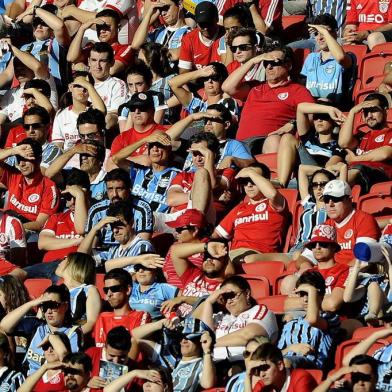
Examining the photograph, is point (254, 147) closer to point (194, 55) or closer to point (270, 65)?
point (270, 65)

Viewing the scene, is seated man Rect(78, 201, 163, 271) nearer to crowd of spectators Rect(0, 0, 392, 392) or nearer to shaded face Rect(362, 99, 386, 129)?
crowd of spectators Rect(0, 0, 392, 392)

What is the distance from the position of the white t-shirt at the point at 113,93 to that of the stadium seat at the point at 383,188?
10.8 feet

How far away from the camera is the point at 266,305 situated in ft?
40.3

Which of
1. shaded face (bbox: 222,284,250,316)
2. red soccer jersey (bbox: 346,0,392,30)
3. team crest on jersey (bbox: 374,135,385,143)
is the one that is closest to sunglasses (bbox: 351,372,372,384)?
shaded face (bbox: 222,284,250,316)

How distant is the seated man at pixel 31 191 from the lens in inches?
585

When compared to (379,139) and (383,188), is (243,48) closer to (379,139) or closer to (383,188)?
(379,139)

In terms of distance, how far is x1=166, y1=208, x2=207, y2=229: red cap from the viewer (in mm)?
12977

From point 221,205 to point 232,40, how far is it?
1712 mm

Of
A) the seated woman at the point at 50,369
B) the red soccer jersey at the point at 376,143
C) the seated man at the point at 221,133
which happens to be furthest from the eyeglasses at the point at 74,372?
the red soccer jersey at the point at 376,143

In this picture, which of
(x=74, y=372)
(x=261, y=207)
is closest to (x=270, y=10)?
(x=261, y=207)

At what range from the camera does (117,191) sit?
14.0 m

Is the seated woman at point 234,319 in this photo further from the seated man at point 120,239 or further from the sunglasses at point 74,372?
the seated man at point 120,239

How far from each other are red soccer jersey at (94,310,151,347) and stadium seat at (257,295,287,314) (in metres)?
0.79

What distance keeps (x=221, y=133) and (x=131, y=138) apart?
3.10 feet
